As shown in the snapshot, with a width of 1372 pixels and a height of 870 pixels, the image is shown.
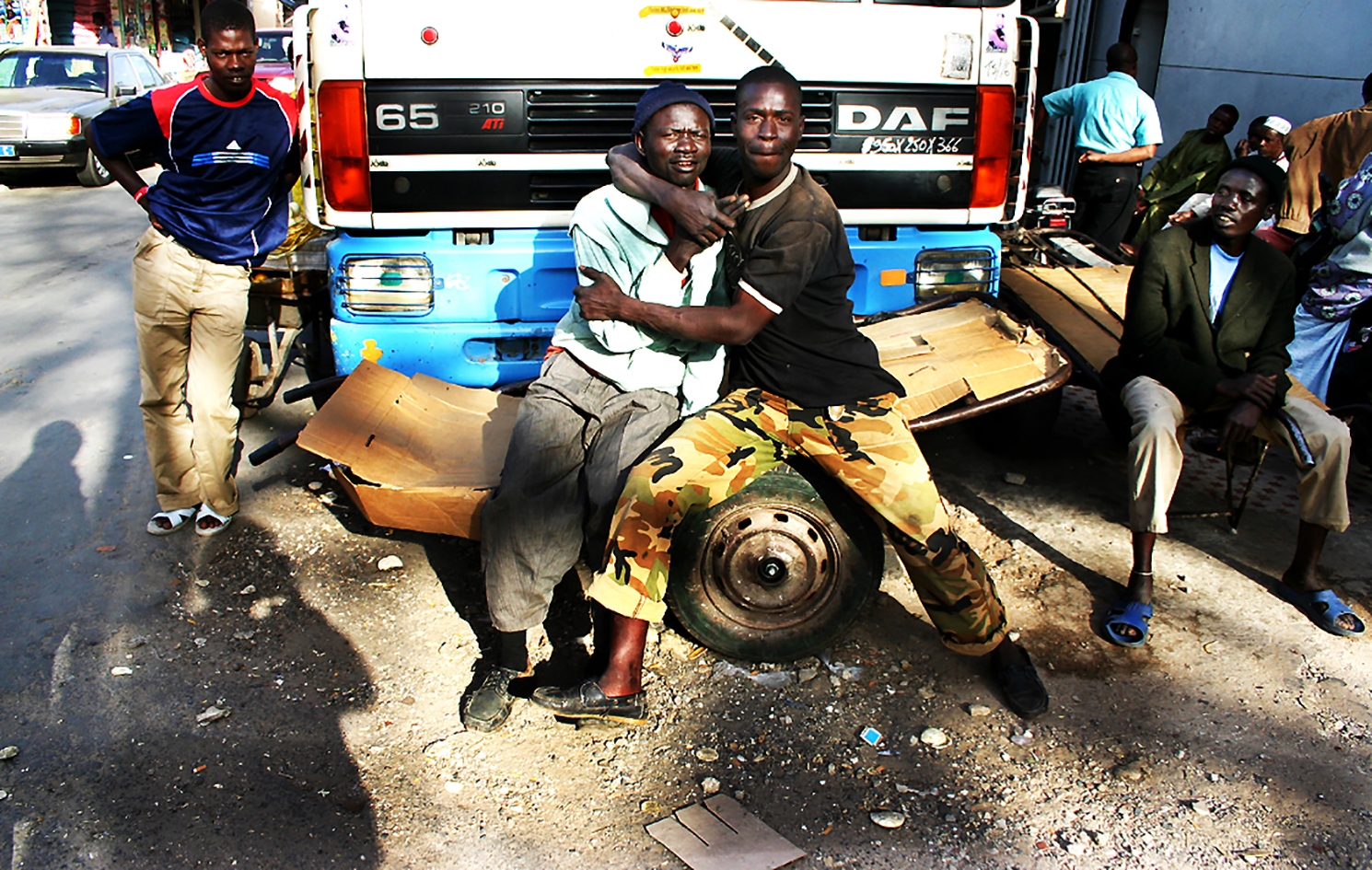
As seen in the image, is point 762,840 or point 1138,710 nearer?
point 762,840

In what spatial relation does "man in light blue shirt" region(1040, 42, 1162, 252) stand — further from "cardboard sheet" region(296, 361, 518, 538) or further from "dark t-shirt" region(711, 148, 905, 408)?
"cardboard sheet" region(296, 361, 518, 538)

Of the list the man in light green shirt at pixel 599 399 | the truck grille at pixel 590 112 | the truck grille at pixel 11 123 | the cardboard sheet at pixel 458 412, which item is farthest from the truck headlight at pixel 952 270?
the truck grille at pixel 11 123

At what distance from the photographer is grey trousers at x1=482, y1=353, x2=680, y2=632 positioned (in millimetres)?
3045

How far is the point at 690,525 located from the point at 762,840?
1.00 metres

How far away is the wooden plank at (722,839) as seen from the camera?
99.2 inches

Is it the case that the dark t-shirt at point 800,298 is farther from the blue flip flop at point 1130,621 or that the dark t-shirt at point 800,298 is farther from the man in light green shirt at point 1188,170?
the man in light green shirt at point 1188,170

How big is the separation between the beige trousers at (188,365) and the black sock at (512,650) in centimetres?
176

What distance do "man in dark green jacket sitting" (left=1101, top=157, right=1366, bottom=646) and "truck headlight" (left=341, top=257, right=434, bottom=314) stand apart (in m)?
2.85

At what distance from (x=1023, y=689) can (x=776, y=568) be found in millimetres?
873

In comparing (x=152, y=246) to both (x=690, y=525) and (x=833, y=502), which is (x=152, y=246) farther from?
(x=833, y=502)

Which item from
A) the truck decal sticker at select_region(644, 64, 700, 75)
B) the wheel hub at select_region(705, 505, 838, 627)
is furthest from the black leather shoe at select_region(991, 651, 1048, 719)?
the truck decal sticker at select_region(644, 64, 700, 75)

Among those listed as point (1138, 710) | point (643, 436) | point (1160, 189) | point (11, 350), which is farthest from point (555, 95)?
point (1160, 189)

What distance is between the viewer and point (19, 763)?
2811 millimetres

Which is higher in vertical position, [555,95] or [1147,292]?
[555,95]
